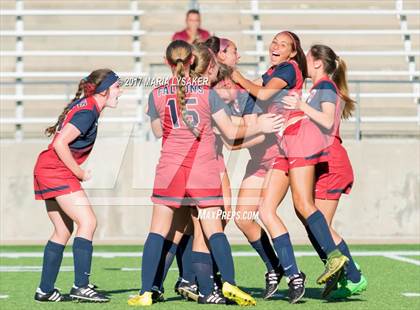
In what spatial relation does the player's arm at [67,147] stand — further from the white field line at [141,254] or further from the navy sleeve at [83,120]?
the white field line at [141,254]

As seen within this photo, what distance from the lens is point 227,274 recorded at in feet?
23.1

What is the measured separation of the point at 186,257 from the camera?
7.71 m

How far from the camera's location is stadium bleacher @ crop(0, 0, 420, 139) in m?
15.7

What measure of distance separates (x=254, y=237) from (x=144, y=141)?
18.4 feet

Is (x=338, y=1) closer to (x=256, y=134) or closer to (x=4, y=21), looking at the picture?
(x=4, y=21)

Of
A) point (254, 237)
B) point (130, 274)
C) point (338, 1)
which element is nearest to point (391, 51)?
point (338, 1)

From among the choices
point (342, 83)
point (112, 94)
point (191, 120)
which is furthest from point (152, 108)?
point (342, 83)

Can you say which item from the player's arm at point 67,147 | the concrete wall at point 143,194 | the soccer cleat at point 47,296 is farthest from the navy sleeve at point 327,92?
the concrete wall at point 143,194

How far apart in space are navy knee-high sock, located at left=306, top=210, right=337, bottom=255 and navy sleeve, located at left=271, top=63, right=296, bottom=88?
933mm

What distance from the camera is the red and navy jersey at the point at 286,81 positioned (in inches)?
287

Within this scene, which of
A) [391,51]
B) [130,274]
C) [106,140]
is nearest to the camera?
[130,274]

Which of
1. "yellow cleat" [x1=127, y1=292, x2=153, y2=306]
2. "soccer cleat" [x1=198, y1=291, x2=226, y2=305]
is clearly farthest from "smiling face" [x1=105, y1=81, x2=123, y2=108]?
"soccer cleat" [x1=198, y1=291, x2=226, y2=305]

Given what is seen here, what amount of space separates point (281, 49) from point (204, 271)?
5.48ft

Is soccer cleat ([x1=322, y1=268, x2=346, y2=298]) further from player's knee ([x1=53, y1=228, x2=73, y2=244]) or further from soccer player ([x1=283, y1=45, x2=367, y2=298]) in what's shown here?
player's knee ([x1=53, y1=228, x2=73, y2=244])
